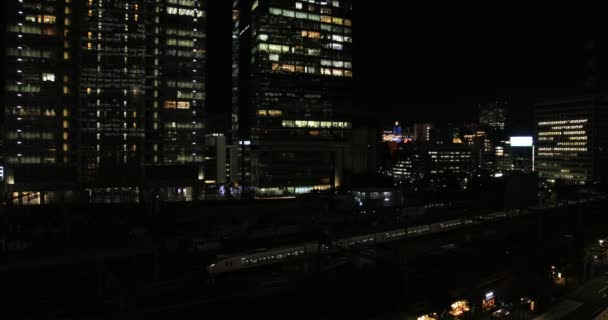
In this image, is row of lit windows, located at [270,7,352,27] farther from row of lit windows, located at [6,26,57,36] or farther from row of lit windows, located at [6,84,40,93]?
row of lit windows, located at [6,84,40,93]

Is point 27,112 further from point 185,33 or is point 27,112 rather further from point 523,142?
point 523,142

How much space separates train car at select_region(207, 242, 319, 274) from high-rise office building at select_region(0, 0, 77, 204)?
2422 cm

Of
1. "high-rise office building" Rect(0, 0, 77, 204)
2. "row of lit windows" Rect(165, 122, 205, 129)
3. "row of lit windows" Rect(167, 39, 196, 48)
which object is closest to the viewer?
"high-rise office building" Rect(0, 0, 77, 204)

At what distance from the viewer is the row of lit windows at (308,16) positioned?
46.8 metres

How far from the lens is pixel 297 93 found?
47.0m

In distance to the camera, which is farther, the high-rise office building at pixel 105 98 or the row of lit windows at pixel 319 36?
the row of lit windows at pixel 319 36

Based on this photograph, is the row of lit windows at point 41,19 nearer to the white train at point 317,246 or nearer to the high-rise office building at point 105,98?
the high-rise office building at point 105,98

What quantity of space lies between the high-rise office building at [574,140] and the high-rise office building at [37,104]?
203ft

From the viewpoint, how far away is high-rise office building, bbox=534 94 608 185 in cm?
5909

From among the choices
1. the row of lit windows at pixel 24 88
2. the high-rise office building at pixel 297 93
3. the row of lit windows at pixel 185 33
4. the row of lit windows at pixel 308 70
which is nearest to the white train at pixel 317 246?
the high-rise office building at pixel 297 93

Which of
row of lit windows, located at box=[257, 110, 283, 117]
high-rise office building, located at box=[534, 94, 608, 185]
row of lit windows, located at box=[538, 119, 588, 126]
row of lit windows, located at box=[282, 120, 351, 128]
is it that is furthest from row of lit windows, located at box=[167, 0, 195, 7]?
A: row of lit windows, located at box=[538, 119, 588, 126]

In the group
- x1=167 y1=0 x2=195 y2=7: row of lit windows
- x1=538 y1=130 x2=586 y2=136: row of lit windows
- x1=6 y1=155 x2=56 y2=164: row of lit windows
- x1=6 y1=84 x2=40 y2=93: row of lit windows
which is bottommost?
x1=6 y1=155 x2=56 y2=164: row of lit windows

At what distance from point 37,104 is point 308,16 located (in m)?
28.6

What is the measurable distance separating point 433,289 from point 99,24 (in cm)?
3599
